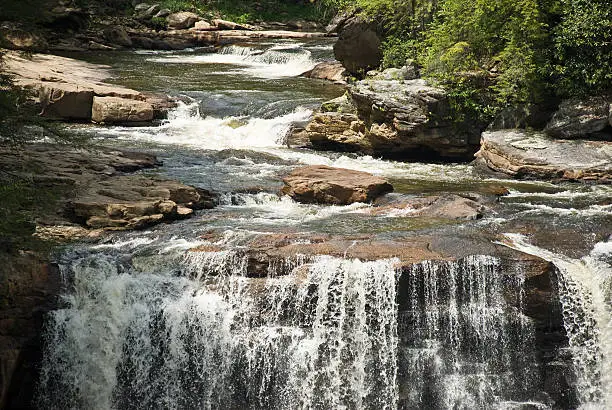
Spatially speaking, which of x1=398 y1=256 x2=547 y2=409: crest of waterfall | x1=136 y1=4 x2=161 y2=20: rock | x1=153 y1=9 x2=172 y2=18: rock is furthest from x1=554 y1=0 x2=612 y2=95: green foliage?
x1=153 y1=9 x2=172 y2=18: rock

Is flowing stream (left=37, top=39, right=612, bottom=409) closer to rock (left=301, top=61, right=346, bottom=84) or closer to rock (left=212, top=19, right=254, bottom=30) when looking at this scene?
rock (left=301, top=61, right=346, bottom=84)

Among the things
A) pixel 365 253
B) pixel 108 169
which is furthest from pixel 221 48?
pixel 365 253

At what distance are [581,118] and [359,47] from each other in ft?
34.9

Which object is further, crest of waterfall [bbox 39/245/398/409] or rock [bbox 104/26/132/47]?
rock [bbox 104/26/132/47]

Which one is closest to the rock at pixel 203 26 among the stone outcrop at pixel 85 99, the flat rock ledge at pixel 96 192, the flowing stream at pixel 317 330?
the stone outcrop at pixel 85 99

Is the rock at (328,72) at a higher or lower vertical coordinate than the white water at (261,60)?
higher

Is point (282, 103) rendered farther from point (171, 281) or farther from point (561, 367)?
point (561, 367)

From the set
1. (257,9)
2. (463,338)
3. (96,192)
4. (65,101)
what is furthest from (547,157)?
(257,9)

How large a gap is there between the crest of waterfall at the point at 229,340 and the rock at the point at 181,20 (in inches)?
1363

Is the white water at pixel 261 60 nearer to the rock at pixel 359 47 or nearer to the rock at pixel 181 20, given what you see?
the rock at pixel 359 47

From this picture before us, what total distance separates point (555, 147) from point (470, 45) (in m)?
4.60

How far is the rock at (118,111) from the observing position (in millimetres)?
21734

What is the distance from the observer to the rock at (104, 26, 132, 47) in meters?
38.2

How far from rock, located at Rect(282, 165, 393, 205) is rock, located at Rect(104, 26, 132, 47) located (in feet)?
84.5
